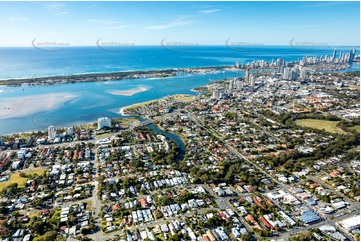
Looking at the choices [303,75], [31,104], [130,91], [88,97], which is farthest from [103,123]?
[303,75]

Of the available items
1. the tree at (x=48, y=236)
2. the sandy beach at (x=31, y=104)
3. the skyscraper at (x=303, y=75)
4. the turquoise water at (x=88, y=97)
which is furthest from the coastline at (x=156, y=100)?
the skyscraper at (x=303, y=75)

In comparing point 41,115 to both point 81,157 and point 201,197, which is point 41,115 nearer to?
point 81,157

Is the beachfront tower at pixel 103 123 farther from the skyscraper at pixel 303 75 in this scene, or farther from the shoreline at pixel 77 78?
the skyscraper at pixel 303 75

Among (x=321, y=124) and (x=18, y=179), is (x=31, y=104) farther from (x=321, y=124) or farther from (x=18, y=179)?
(x=321, y=124)

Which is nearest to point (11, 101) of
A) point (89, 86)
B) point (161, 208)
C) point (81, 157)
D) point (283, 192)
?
point (89, 86)

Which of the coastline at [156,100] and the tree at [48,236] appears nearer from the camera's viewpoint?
the tree at [48,236]

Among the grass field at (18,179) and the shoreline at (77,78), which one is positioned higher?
the shoreline at (77,78)
